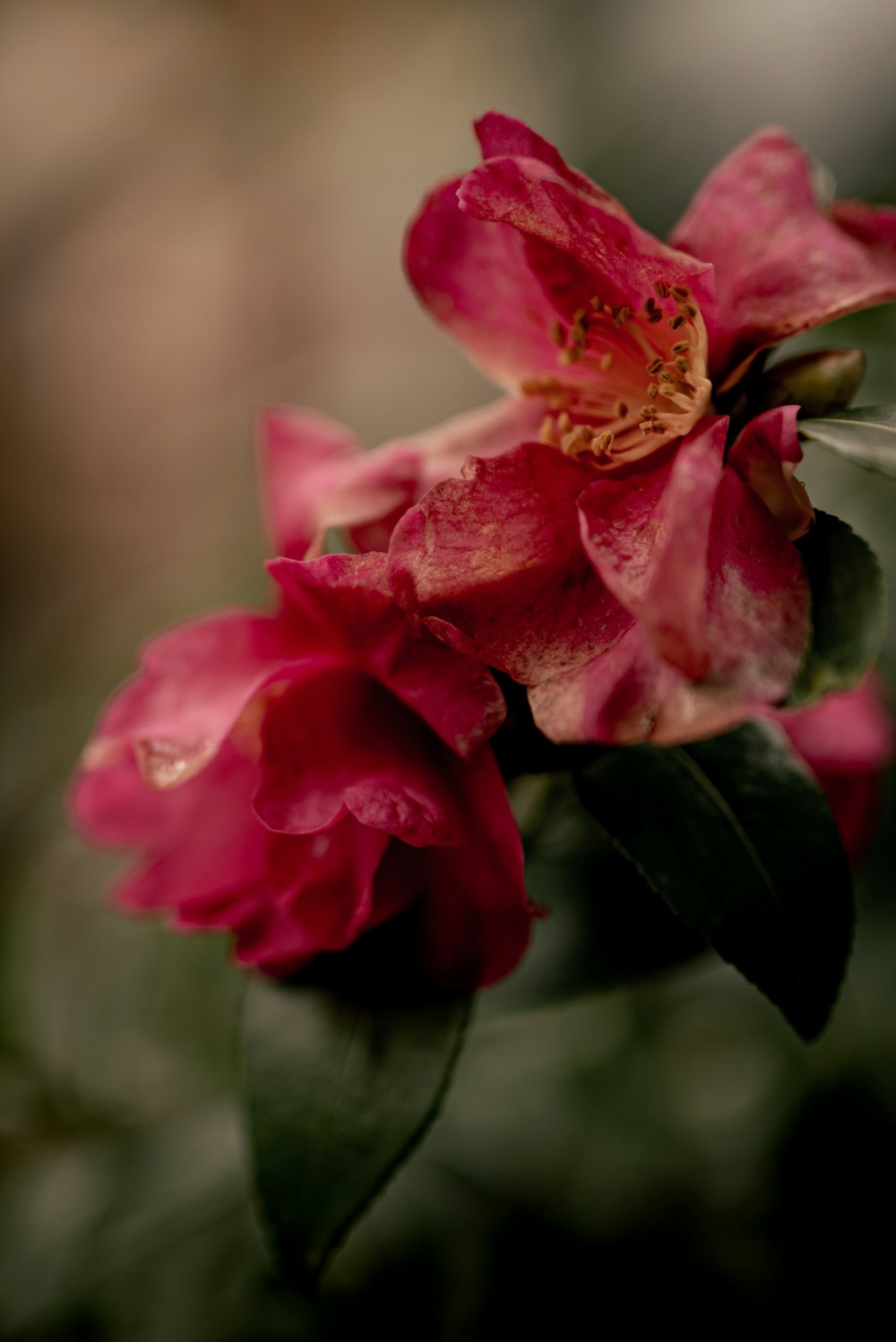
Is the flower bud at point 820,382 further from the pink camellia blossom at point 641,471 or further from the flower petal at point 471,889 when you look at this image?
the flower petal at point 471,889

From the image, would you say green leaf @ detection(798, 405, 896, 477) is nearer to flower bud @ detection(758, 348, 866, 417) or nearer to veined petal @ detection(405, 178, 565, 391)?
flower bud @ detection(758, 348, 866, 417)

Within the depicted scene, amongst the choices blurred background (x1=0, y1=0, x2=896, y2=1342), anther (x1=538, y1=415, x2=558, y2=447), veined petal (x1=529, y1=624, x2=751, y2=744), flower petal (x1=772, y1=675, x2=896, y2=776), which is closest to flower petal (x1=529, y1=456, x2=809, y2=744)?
veined petal (x1=529, y1=624, x2=751, y2=744)

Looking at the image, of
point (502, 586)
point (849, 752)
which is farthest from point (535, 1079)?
point (502, 586)

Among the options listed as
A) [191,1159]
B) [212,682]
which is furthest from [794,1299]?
[212,682]


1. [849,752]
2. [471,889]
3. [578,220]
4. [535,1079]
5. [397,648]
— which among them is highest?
[578,220]

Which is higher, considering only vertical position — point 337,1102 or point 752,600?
point 752,600

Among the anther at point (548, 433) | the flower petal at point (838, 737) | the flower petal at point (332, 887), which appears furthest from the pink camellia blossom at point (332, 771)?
the flower petal at point (838, 737)

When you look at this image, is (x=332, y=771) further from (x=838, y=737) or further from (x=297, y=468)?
(x=838, y=737)
